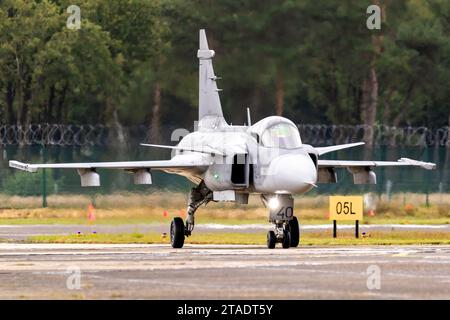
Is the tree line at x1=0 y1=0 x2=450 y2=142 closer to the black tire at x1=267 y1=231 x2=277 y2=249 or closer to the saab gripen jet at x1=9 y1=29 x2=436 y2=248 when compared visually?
the saab gripen jet at x1=9 y1=29 x2=436 y2=248

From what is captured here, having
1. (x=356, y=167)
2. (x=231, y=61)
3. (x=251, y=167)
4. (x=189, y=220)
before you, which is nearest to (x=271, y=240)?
(x=251, y=167)

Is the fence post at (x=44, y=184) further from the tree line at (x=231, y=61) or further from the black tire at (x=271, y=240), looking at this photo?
the black tire at (x=271, y=240)

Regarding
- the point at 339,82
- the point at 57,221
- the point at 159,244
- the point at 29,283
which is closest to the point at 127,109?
the point at 57,221

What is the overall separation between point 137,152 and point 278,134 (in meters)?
19.8

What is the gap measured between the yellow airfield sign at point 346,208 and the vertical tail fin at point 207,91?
3.70 meters

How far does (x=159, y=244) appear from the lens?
35406 mm

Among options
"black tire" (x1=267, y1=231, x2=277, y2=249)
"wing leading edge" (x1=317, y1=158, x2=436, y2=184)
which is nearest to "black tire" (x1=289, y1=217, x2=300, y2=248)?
"black tire" (x1=267, y1=231, x2=277, y2=249)

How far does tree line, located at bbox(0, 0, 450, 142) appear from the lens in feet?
166

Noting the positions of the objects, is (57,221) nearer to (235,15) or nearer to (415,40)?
(235,15)

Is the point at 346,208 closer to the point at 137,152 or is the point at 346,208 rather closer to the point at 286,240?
the point at 286,240

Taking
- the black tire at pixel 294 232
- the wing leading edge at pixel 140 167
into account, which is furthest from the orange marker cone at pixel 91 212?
the black tire at pixel 294 232

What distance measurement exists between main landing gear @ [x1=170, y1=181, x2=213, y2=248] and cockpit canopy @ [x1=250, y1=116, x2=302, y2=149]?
3068mm

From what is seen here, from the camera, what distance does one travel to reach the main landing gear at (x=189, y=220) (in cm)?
3331

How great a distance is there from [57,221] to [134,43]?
Answer: 15.7m
